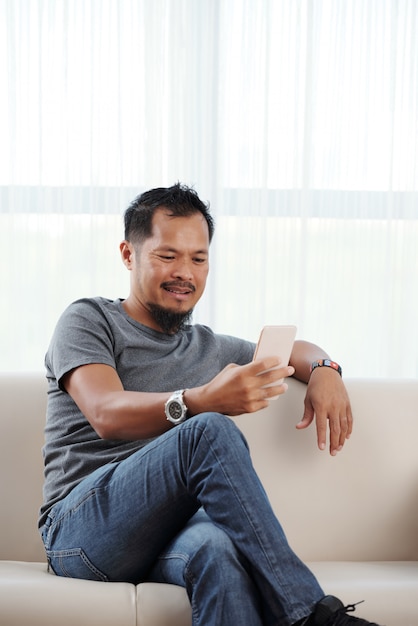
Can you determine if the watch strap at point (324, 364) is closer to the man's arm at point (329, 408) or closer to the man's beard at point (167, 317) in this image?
the man's arm at point (329, 408)

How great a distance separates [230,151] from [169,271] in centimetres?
131

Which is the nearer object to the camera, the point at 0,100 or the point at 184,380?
the point at 184,380

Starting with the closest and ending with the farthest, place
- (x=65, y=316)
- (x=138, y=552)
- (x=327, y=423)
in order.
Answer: (x=138, y=552), (x=65, y=316), (x=327, y=423)

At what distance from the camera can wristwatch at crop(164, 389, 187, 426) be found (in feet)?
5.82

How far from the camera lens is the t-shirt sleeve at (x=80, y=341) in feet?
6.44

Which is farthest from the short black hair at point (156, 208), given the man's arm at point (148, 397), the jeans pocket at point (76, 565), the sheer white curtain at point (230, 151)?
the sheer white curtain at point (230, 151)

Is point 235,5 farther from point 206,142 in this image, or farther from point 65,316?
point 65,316

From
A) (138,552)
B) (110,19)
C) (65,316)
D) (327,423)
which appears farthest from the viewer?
(110,19)

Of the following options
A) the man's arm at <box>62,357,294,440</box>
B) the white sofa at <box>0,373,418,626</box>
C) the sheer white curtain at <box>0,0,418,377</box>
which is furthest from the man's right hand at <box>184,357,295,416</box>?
the sheer white curtain at <box>0,0,418,377</box>

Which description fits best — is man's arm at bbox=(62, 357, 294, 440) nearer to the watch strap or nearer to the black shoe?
the black shoe

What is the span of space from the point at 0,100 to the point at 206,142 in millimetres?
814

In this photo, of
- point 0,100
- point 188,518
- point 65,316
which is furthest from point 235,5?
point 188,518

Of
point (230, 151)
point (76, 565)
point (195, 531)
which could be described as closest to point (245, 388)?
point (195, 531)

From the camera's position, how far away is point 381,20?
11.1ft
